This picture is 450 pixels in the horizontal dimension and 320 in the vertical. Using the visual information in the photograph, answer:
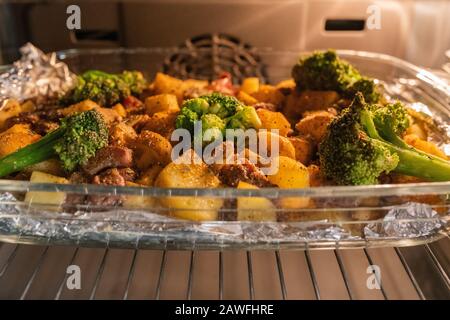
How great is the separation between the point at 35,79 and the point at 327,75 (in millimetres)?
1176

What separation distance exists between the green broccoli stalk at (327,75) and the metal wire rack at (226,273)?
2.10ft

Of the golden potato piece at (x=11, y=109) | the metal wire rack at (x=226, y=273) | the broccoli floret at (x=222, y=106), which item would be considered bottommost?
the metal wire rack at (x=226, y=273)

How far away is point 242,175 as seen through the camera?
145cm

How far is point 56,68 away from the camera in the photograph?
2.11 metres

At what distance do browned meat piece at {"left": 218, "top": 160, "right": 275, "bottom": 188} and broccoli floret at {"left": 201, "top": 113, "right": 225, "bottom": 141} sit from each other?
5.3 inches

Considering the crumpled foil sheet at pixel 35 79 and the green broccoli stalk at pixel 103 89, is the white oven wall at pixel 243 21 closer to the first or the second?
the crumpled foil sheet at pixel 35 79

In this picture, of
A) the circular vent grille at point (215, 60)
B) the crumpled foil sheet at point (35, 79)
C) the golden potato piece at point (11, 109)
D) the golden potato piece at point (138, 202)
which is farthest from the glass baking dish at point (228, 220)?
the circular vent grille at point (215, 60)

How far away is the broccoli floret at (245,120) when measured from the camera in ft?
5.35

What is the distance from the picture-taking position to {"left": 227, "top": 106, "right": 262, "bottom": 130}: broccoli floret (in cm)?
163

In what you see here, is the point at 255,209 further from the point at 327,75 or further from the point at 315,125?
the point at 327,75

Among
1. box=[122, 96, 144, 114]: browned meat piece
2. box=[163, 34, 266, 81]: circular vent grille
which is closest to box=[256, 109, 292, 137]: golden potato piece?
box=[122, 96, 144, 114]: browned meat piece
